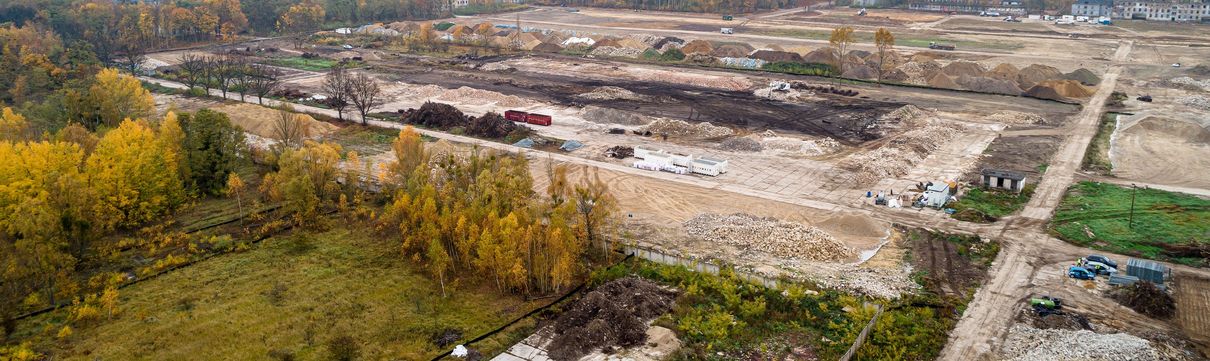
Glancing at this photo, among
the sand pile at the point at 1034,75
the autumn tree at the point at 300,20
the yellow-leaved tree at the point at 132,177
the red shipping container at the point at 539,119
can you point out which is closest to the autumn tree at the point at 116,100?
the yellow-leaved tree at the point at 132,177

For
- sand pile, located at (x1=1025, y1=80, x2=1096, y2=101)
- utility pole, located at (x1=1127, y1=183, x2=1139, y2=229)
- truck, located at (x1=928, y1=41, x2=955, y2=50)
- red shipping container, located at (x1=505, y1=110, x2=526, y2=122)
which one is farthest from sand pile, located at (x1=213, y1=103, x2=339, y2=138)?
truck, located at (x1=928, y1=41, x2=955, y2=50)

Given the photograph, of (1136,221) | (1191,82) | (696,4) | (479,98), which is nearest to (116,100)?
(479,98)

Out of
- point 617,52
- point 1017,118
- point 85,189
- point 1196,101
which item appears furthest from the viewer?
point 617,52

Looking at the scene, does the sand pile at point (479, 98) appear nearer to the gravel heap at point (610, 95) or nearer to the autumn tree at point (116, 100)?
the gravel heap at point (610, 95)

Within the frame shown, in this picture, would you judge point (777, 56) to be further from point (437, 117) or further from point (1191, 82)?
point (437, 117)

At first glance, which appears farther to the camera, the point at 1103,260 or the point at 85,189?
the point at 85,189

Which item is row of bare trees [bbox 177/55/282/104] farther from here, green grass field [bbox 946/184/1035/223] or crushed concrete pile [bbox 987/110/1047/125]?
crushed concrete pile [bbox 987/110/1047/125]
